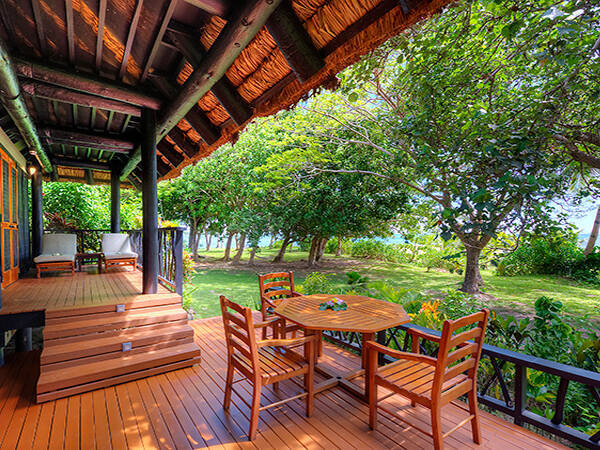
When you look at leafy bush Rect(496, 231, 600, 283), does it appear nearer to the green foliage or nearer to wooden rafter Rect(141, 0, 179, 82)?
wooden rafter Rect(141, 0, 179, 82)

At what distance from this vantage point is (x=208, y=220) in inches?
650

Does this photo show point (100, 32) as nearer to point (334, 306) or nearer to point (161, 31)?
point (161, 31)

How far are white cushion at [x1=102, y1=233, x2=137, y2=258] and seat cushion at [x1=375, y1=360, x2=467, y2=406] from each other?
702 cm

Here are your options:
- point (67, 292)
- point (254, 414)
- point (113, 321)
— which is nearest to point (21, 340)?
point (67, 292)

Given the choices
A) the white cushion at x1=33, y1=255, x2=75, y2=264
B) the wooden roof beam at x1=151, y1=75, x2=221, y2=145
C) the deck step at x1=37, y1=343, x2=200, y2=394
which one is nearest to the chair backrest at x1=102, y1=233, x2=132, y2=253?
A: the white cushion at x1=33, y1=255, x2=75, y2=264

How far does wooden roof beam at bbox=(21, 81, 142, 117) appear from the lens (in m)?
3.30

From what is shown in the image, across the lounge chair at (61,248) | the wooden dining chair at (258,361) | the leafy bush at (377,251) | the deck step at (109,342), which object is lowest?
the leafy bush at (377,251)

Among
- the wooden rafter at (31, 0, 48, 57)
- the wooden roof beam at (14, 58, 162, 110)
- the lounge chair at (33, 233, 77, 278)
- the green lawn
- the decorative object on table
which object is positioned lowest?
the green lawn

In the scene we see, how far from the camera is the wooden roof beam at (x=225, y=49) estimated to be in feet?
6.71

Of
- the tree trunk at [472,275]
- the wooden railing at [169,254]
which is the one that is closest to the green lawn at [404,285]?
the tree trunk at [472,275]

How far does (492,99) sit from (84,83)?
6.09 meters

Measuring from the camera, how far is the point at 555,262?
36.2 feet

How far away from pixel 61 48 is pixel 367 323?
4190 millimetres

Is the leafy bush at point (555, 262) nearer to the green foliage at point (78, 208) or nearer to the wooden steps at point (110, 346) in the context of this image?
the wooden steps at point (110, 346)
